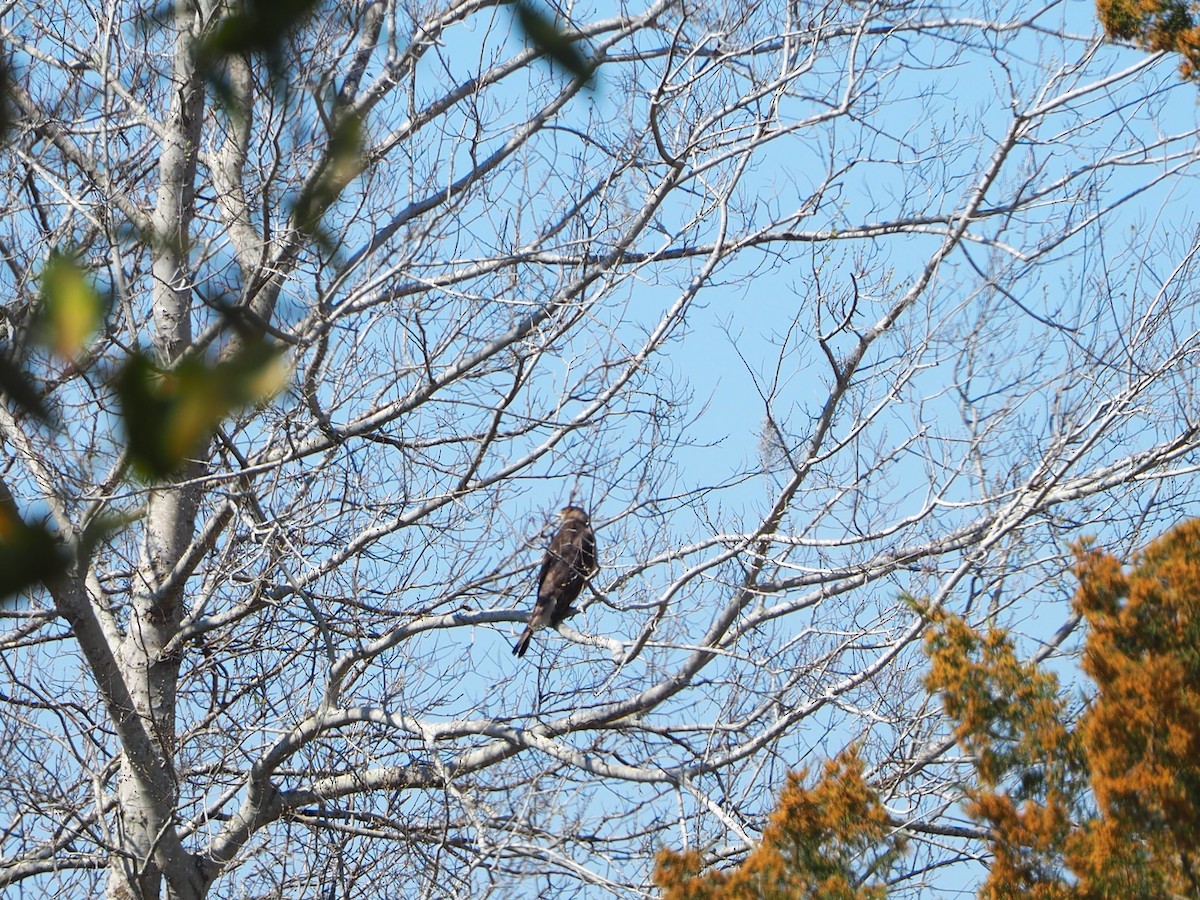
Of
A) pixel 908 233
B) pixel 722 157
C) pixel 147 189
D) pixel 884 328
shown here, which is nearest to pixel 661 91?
pixel 722 157

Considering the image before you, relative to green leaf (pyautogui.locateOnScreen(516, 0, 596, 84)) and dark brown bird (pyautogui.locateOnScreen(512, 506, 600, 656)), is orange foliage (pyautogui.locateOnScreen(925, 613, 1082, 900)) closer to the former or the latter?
dark brown bird (pyautogui.locateOnScreen(512, 506, 600, 656))

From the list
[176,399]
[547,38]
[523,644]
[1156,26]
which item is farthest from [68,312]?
[1156,26]

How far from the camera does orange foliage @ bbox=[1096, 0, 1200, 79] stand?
690 centimetres

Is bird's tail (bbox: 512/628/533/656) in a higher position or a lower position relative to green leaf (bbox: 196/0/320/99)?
higher

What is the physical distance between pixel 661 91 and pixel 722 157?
0.60 metres

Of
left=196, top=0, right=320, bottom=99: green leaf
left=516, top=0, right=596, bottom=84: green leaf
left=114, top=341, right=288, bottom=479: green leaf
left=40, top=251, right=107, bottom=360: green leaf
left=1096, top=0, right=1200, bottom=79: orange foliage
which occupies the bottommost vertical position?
left=114, top=341, right=288, bottom=479: green leaf

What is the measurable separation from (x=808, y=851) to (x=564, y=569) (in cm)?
244

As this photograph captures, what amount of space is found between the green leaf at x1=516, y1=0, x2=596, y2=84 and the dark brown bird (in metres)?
5.64

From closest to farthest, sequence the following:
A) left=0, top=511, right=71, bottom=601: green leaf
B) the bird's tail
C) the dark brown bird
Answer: left=0, top=511, right=71, bottom=601: green leaf → the dark brown bird → the bird's tail

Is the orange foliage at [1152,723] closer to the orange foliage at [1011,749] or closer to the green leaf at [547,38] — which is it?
the orange foliage at [1011,749]

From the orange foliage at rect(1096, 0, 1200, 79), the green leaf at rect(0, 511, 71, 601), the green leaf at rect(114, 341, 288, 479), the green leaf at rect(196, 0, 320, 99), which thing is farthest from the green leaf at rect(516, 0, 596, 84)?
the orange foliage at rect(1096, 0, 1200, 79)

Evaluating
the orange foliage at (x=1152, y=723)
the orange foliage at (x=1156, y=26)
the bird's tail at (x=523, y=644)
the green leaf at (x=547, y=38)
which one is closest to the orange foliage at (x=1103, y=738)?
the orange foliage at (x=1152, y=723)

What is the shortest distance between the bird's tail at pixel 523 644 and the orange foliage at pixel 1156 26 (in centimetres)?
412

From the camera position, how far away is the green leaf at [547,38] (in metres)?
0.91
